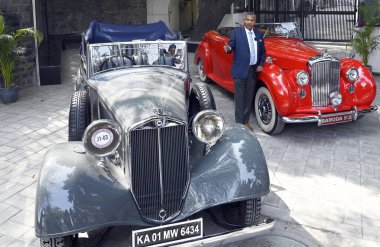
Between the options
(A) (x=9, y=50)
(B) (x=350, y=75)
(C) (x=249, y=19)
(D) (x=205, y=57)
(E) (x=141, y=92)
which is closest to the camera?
(E) (x=141, y=92)

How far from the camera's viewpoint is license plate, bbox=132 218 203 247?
304cm

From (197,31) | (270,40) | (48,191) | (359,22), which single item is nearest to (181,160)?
(48,191)

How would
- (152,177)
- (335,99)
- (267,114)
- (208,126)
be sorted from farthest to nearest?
(267,114) → (335,99) → (208,126) → (152,177)

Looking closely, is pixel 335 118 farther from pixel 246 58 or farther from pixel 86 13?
pixel 86 13

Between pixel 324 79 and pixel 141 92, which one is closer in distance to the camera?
pixel 141 92

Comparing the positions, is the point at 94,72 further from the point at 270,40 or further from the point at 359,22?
the point at 359,22

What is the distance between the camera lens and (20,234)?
3.90 metres

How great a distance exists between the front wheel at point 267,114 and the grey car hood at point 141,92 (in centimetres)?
197

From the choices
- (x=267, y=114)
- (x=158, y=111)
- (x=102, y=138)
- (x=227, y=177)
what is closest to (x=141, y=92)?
(x=158, y=111)

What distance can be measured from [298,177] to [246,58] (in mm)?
1973

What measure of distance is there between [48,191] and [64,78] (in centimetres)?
788

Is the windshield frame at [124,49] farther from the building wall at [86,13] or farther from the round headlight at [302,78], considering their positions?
the building wall at [86,13]

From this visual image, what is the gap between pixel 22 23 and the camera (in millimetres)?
9000

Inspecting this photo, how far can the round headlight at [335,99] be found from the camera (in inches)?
247
